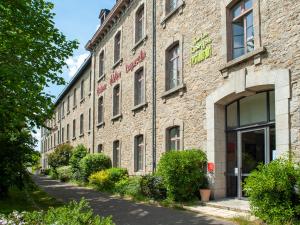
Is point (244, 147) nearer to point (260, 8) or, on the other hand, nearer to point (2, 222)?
point (260, 8)

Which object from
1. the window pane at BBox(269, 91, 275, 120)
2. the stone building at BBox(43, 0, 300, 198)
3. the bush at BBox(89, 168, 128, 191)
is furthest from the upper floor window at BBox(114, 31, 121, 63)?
the window pane at BBox(269, 91, 275, 120)

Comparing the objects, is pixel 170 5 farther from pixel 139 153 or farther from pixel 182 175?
pixel 182 175

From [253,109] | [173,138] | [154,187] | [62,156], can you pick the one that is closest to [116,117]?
[173,138]

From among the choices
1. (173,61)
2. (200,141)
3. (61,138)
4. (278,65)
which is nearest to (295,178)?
(278,65)

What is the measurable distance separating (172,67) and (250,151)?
5420 millimetres

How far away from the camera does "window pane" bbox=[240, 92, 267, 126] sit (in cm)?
1091

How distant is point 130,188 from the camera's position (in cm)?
1490

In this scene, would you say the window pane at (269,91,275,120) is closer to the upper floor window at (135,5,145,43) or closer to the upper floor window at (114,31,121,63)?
the upper floor window at (135,5,145,43)

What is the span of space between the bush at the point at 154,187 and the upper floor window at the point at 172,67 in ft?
12.8

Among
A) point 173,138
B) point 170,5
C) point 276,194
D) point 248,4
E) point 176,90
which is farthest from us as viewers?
point 170,5

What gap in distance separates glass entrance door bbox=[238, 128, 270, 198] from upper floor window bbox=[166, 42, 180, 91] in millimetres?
4153

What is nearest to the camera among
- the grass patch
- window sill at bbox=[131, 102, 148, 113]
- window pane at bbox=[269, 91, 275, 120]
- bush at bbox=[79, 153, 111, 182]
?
window pane at bbox=[269, 91, 275, 120]

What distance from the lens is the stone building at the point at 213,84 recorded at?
31.8 feet

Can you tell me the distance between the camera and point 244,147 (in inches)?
460
